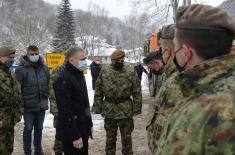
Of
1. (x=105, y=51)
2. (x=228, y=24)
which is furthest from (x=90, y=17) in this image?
(x=228, y=24)

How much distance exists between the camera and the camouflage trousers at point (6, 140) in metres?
4.92

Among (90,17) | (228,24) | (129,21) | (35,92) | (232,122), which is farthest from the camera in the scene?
(90,17)

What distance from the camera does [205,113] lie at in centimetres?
126

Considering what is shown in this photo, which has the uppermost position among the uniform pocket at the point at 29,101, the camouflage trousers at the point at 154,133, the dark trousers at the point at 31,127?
the camouflage trousers at the point at 154,133

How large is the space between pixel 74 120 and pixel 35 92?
2.33 meters

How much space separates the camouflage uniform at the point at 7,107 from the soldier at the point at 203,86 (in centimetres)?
382

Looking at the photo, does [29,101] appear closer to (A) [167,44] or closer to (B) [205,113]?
(A) [167,44]

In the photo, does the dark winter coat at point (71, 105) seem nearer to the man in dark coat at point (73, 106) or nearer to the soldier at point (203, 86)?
the man in dark coat at point (73, 106)

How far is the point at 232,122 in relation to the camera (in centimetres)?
120

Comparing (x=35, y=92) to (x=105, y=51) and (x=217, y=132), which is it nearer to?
(x=217, y=132)

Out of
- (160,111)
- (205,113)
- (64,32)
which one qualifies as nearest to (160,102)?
(160,111)

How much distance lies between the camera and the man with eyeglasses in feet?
20.3

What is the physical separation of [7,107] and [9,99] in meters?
0.12

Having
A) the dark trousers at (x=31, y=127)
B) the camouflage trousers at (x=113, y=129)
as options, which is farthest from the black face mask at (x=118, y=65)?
the dark trousers at (x=31, y=127)
